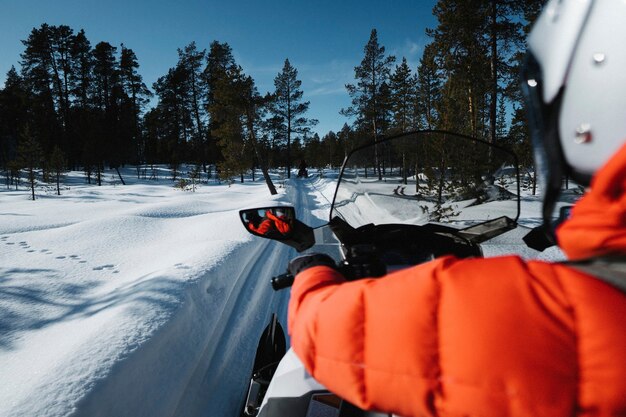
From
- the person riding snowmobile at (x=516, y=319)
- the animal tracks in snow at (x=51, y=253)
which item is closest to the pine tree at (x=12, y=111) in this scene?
the animal tracks in snow at (x=51, y=253)

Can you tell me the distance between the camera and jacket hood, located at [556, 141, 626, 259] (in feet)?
1.86

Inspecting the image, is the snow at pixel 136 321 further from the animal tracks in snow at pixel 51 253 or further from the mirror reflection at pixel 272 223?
the mirror reflection at pixel 272 223

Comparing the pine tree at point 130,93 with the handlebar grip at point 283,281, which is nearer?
the handlebar grip at point 283,281

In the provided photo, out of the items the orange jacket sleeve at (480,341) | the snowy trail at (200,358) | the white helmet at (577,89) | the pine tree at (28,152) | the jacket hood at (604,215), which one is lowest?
the snowy trail at (200,358)

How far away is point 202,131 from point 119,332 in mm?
34788

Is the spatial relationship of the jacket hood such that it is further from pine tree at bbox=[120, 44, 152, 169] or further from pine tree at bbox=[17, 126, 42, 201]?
pine tree at bbox=[120, 44, 152, 169]

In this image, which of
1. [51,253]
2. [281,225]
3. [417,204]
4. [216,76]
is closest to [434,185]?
[417,204]

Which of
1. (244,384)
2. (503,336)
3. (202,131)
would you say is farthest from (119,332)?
(202,131)

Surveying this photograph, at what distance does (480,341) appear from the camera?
58 cm

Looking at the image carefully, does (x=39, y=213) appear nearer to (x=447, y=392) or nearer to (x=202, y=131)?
(x=447, y=392)

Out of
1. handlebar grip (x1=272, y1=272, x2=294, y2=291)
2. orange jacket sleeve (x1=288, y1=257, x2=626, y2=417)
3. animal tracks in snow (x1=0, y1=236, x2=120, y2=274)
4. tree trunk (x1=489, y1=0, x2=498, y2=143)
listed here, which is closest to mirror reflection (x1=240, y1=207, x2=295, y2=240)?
handlebar grip (x1=272, y1=272, x2=294, y2=291)

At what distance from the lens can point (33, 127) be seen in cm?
3125

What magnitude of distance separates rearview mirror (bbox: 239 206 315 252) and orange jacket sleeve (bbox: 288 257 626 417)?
899 millimetres

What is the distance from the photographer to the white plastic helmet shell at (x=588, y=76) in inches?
31.0
